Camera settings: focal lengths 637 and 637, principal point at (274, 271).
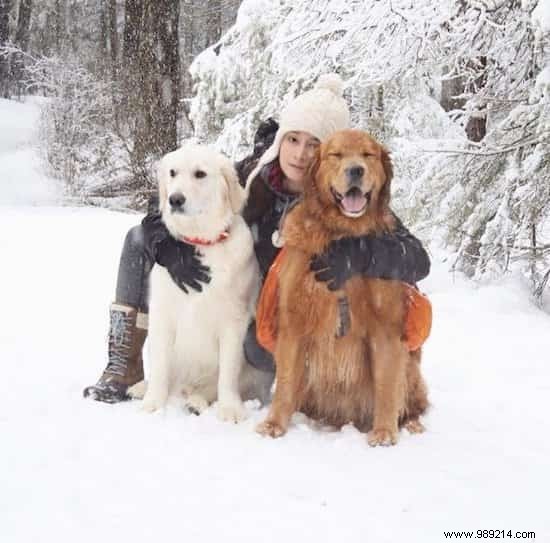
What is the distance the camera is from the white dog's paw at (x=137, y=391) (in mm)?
2881

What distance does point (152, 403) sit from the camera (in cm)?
269

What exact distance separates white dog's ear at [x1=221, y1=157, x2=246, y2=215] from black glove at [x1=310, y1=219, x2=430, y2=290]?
49 centimetres

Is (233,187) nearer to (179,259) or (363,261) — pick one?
(179,259)

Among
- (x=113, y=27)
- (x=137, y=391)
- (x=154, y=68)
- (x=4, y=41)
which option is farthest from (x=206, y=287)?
(x=113, y=27)

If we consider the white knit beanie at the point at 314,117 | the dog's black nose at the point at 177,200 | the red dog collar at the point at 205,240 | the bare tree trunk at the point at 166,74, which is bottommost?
the red dog collar at the point at 205,240

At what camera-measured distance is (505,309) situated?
15.8 feet

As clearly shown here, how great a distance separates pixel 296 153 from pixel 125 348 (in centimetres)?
118

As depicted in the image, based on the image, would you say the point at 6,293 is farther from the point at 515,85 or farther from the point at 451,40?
the point at 515,85

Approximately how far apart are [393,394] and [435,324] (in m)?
2.17

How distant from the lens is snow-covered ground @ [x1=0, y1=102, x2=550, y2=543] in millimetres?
1757

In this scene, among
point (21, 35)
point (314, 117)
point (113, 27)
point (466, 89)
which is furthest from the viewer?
point (21, 35)

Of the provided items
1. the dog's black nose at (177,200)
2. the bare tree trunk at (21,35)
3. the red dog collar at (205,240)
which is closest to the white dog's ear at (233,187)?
the red dog collar at (205,240)

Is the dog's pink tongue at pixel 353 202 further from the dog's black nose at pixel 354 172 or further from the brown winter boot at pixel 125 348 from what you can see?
→ the brown winter boot at pixel 125 348

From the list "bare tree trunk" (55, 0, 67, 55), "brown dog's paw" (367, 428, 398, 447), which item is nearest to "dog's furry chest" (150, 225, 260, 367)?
"brown dog's paw" (367, 428, 398, 447)
